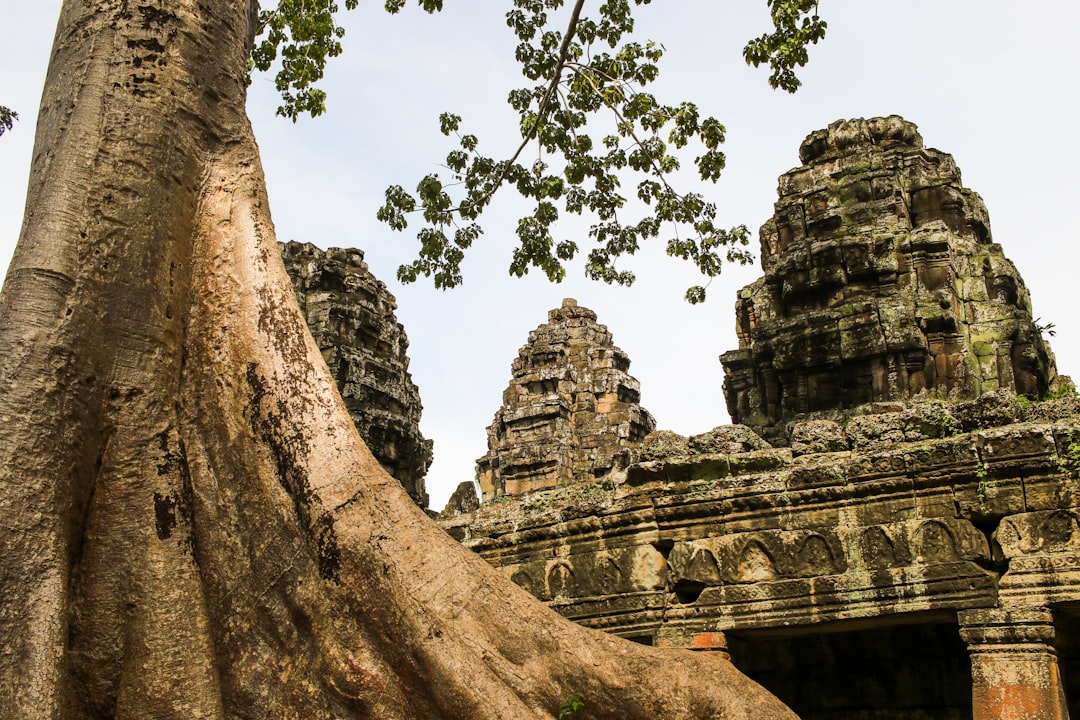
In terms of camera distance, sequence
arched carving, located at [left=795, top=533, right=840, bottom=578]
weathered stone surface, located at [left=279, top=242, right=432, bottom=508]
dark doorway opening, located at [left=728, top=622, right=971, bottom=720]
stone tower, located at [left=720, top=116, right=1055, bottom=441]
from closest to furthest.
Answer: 1. arched carving, located at [left=795, top=533, right=840, bottom=578]
2. dark doorway opening, located at [left=728, top=622, right=971, bottom=720]
3. stone tower, located at [left=720, top=116, right=1055, bottom=441]
4. weathered stone surface, located at [left=279, top=242, right=432, bottom=508]

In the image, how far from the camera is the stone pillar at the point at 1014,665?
17.1ft

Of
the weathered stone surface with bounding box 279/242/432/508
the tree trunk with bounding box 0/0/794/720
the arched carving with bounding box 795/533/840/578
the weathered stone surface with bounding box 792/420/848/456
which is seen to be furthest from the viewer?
the weathered stone surface with bounding box 279/242/432/508

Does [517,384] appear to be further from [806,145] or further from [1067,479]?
[1067,479]

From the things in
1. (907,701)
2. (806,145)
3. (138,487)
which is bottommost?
(907,701)

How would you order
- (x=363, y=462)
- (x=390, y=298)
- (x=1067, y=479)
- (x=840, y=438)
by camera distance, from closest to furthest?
(x=363, y=462) < (x=1067, y=479) < (x=840, y=438) < (x=390, y=298)

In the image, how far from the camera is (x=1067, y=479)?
5527mm

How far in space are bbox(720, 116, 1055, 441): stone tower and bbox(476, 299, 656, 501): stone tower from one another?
10646 mm

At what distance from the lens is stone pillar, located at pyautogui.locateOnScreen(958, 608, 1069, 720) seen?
520cm

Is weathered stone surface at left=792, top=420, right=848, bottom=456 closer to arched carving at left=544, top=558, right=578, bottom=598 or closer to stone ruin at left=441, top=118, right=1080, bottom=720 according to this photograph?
stone ruin at left=441, top=118, right=1080, bottom=720

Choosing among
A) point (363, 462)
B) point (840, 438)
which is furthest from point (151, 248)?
point (840, 438)

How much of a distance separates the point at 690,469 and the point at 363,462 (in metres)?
3.52

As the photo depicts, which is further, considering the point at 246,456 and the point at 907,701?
the point at 907,701

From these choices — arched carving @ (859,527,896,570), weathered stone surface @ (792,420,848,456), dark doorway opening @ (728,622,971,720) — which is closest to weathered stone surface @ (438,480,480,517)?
dark doorway opening @ (728,622,971,720)

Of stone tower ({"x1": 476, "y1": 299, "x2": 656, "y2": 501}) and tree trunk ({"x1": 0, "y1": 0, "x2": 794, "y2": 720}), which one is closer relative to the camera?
tree trunk ({"x1": 0, "y1": 0, "x2": 794, "y2": 720})
